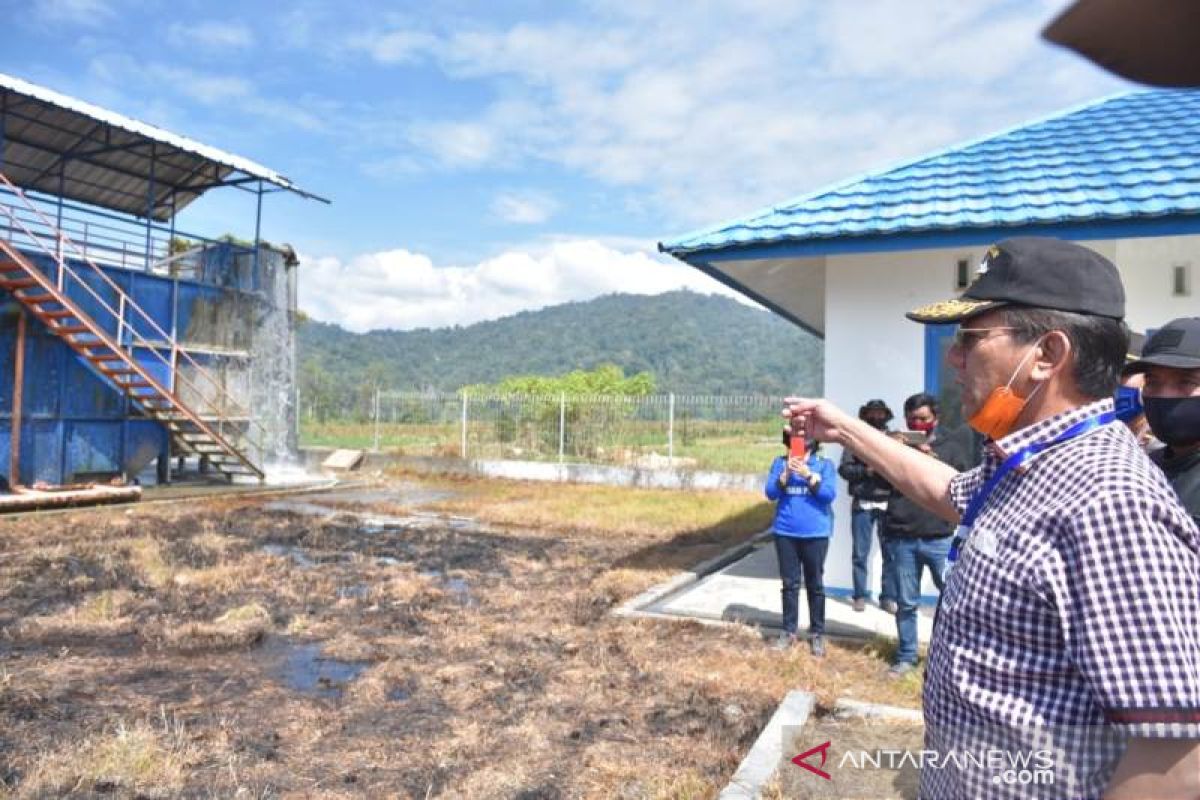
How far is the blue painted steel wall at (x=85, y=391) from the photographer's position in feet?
42.0

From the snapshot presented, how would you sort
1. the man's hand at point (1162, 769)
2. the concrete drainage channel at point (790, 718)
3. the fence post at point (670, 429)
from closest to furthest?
1. the man's hand at point (1162, 769)
2. the concrete drainage channel at point (790, 718)
3. the fence post at point (670, 429)

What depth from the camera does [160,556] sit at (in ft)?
28.6

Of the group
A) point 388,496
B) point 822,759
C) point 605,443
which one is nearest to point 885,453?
point 822,759

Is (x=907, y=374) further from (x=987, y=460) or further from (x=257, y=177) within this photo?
(x=257, y=177)

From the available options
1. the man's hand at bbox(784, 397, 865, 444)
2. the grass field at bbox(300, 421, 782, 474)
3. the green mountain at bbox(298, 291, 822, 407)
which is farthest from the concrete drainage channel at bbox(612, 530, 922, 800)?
the green mountain at bbox(298, 291, 822, 407)

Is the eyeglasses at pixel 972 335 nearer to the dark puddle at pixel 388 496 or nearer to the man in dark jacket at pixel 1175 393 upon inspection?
the man in dark jacket at pixel 1175 393

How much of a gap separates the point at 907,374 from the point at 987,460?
520 centimetres

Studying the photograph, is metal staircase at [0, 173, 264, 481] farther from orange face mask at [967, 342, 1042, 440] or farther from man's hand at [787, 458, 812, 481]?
orange face mask at [967, 342, 1042, 440]

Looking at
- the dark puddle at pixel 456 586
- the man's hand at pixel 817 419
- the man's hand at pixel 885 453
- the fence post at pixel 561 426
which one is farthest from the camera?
the fence post at pixel 561 426

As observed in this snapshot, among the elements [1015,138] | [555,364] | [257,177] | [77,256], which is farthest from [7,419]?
[555,364]

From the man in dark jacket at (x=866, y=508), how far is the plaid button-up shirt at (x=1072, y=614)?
4000mm

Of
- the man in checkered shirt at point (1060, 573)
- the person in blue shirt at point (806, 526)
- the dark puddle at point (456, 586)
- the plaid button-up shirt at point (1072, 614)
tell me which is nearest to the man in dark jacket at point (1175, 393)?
the man in checkered shirt at point (1060, 573)

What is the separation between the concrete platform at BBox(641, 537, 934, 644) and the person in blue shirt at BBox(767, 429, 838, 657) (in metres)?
0.51

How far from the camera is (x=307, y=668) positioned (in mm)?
5301
